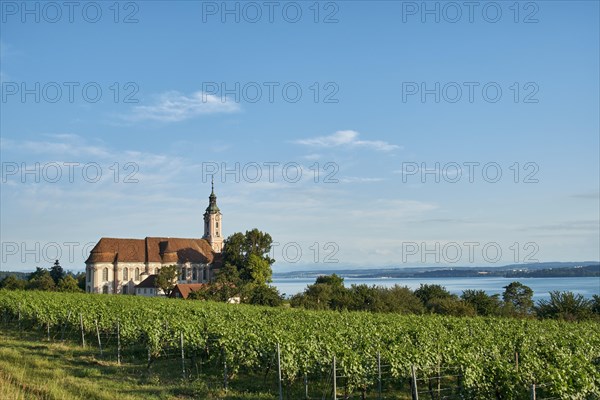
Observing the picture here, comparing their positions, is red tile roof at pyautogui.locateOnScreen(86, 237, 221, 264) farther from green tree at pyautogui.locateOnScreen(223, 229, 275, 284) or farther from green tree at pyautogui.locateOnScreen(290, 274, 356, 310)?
green tree at pyautogui.locateOnScreen(290, 274, 356, 310)

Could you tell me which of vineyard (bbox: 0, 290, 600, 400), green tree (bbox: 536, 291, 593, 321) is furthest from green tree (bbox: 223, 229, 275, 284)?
vineyard (bbox: 0, 290, 600, 400)

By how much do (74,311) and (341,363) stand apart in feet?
72.8

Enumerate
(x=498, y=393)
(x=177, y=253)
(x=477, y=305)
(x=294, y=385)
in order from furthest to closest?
(x=177, y=253)
(x=477, y=305)
(x=294, y=385)
(x=498, y=393)

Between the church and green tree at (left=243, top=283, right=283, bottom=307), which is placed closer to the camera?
green tree at (left=243, top=283, right=283, bottom=307)

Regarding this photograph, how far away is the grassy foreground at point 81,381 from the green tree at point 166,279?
6013 cm

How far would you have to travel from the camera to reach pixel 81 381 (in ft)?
58.2

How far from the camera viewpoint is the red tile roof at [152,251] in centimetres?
9394

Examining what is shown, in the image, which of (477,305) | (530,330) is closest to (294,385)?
(530,330)

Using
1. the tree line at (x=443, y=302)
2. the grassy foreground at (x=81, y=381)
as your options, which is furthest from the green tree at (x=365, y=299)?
the grassy foreground at (x=81, y=381)

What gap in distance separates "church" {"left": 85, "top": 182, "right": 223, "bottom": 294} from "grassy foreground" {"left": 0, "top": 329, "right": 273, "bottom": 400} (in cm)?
7044

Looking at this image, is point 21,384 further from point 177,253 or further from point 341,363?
point 177,253

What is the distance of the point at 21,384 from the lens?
612 inches

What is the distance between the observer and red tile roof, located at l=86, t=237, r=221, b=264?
93938mm

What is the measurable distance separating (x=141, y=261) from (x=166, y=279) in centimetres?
1356
